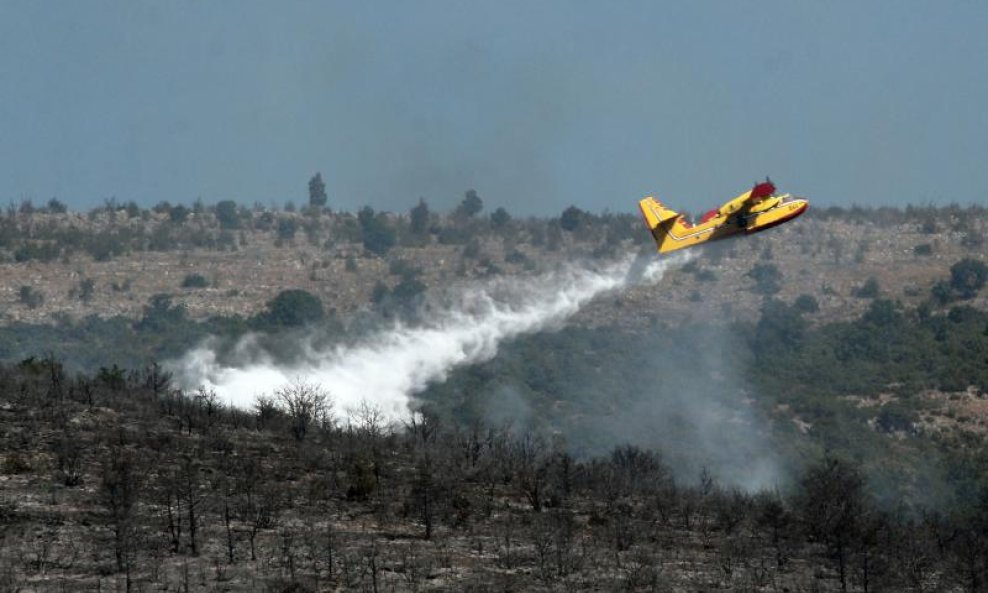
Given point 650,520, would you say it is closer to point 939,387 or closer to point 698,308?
point 939,387

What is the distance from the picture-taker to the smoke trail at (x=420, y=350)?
10544cm

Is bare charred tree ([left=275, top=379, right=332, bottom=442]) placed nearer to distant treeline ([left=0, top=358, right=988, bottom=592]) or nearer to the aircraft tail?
distant treeline ([left=0, top=358, right=988, bottom=592])

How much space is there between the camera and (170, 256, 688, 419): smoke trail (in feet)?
346

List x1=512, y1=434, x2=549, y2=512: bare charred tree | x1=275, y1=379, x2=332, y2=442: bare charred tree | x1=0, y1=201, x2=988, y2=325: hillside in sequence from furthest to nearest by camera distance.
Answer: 1. x1=0, y1=201, x2=988, y2=325: hillside
2. x1=275, y1=379, x2=332, y2=442: bare charred tree
3. x1=512, y1=434, x2=549, y2=512: bare charred tree

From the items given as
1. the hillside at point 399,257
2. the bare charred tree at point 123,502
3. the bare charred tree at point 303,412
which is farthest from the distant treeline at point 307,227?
the bare charred tree at point 123,502

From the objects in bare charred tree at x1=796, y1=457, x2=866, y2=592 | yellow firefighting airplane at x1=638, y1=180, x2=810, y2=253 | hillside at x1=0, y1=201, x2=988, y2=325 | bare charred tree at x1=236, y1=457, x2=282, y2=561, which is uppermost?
hillside at x1=0, y1=201, x2=988, y2=325

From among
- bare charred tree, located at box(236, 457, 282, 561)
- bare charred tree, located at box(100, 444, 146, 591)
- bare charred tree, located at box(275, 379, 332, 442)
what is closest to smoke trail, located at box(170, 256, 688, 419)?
bare charred tree, located at box(275, 379, 332, 442)

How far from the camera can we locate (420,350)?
119 m

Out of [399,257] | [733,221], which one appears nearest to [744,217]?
[733,221]

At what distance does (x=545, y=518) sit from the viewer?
195 ft

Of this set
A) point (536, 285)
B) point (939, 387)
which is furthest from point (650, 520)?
point (536, 285)

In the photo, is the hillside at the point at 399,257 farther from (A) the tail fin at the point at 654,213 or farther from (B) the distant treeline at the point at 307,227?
(A) the tail fin at the point at 654,213

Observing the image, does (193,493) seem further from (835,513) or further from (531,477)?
(835,513)

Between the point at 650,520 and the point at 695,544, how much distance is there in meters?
4.32
